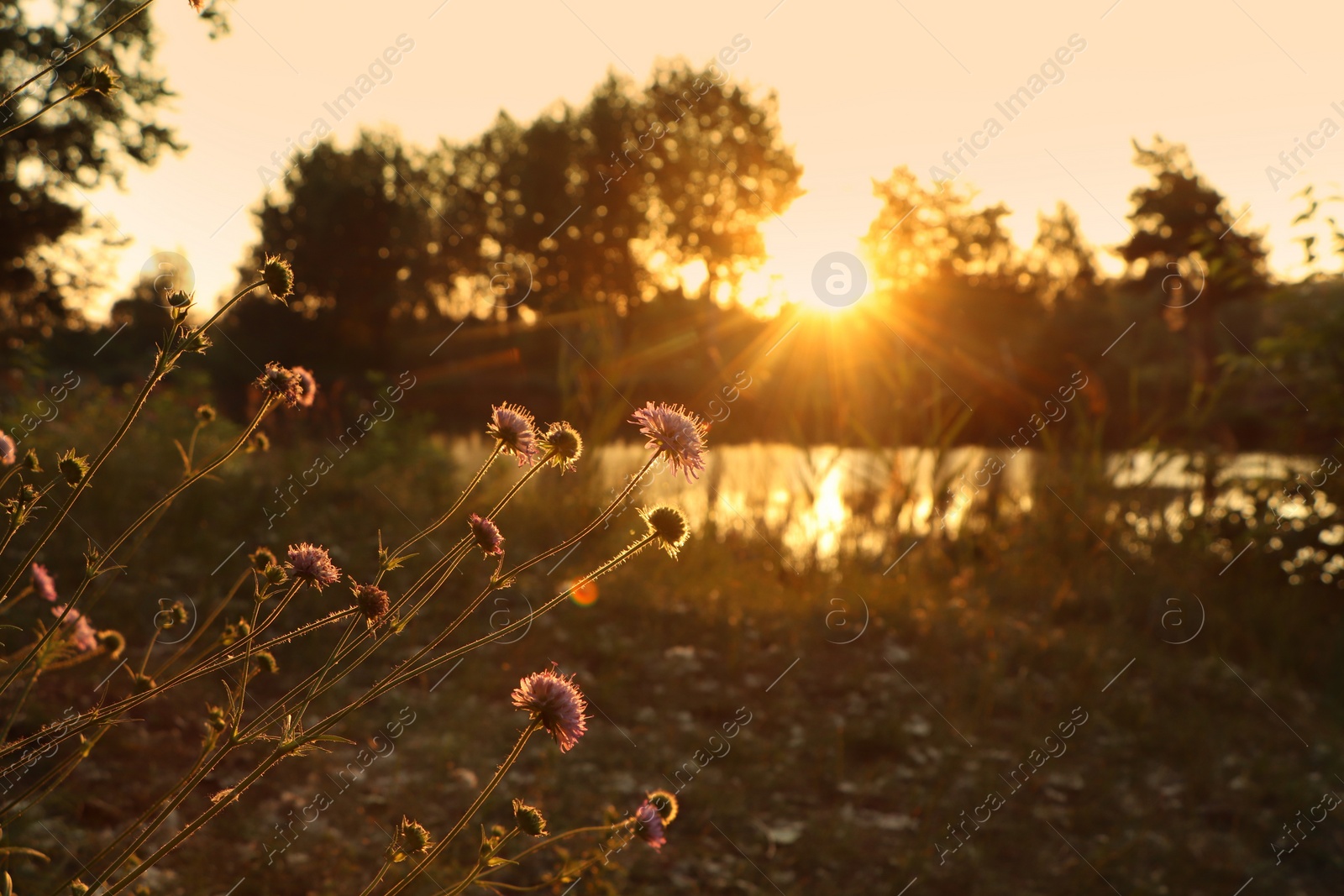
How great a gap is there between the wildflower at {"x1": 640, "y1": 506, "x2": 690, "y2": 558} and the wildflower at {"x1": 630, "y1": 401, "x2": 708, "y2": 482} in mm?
68

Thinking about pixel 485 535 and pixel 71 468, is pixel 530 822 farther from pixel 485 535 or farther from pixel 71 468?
pixel 71 468

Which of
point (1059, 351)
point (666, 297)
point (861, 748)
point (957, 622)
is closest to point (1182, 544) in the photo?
point (957, 622)

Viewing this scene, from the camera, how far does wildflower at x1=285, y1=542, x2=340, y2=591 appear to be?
4.63ft

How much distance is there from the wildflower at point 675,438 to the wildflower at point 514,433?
178 mm

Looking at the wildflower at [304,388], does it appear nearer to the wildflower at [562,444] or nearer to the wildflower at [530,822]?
the wildflower at [562,444]

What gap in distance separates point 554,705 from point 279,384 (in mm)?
676

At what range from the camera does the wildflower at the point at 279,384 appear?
148cm

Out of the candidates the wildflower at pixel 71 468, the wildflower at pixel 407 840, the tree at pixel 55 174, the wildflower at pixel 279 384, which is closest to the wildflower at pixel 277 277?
the wildflower at pixel 279 384

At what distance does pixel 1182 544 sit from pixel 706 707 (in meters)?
4.05

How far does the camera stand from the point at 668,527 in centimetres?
147

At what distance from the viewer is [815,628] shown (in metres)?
5.22

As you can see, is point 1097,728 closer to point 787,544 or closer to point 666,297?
point 787,544

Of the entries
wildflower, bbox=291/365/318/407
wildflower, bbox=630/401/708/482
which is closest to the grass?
wildflower, bbox=291/365/318/407

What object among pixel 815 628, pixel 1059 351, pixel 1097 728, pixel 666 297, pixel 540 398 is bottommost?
pixel 1097 728
